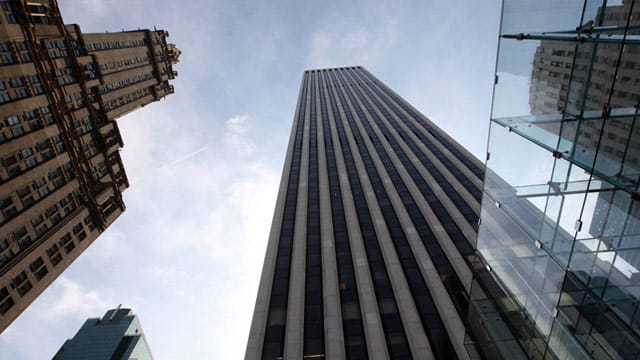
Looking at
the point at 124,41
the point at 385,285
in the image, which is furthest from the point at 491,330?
the point at 124,41

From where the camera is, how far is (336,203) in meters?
47.4

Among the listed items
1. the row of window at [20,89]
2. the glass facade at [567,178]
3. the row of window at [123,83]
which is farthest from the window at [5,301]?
the glass facade at [567,178]

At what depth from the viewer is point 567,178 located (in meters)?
9.01

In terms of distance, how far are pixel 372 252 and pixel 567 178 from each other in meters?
28.2

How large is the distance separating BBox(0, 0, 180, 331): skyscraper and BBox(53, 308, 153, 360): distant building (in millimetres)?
99289

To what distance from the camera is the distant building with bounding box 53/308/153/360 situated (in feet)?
405

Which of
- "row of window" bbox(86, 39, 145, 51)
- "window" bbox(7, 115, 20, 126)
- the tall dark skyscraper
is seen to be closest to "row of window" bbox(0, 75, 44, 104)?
"window" bbox(7, 115, 20, 126)

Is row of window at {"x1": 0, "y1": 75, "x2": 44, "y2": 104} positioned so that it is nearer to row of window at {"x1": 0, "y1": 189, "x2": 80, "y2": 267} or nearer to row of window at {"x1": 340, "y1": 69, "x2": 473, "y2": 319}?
row of window at {"x1": 0, "y1": 189, "x2": 80, "y2": 267}

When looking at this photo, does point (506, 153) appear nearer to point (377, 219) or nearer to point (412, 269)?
point (412, 269)

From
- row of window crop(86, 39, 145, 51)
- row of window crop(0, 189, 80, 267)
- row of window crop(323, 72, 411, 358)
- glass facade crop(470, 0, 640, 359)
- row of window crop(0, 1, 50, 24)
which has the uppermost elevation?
row of window crop(0, 1, 50, 24)

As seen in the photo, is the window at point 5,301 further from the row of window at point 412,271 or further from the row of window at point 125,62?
the row of window at point 412,271

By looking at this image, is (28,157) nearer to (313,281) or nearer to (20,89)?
(20,89)

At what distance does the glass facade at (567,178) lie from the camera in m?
7.34

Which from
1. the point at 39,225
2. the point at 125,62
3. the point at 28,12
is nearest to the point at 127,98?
the point at 125,62
